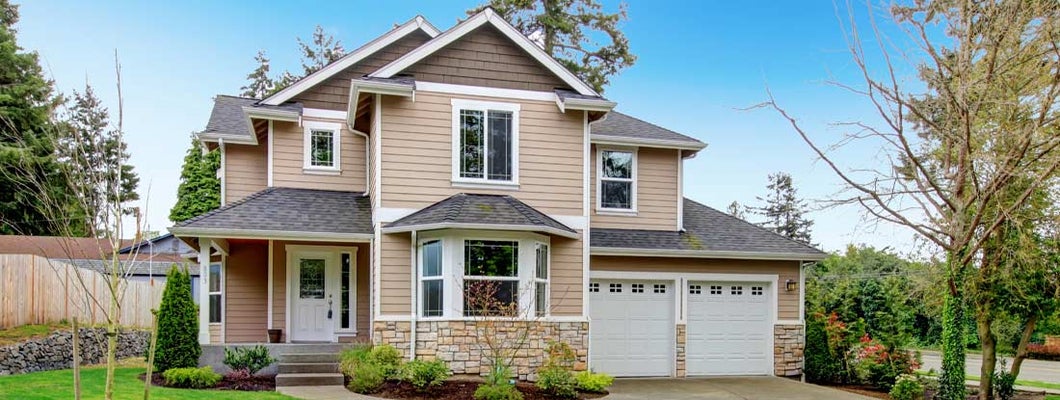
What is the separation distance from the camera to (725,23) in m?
18.9

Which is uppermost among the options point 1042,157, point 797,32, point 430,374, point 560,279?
point 797,32

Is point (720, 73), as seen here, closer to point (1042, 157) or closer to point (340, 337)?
point (1042, 157)

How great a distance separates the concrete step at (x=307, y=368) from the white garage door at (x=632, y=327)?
15.8 feet

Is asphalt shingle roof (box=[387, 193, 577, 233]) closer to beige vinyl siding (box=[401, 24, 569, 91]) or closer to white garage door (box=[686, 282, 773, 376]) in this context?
beige vinyl siding (box=[401, 24, 569, 91])

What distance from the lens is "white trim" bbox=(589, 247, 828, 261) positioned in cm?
1380

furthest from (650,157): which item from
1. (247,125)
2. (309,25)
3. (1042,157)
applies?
(309,25)

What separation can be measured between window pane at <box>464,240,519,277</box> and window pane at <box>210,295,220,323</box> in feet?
19.8

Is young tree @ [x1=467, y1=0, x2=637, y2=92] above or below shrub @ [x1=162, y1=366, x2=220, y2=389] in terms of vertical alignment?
above

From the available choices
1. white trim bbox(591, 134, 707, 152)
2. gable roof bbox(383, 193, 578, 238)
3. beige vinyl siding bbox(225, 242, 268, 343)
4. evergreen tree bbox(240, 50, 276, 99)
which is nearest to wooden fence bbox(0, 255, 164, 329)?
beige vinyl siding bbox(225, 242, 268, 343)

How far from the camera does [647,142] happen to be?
49.3 feet

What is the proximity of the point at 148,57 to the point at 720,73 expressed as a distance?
45.0ft

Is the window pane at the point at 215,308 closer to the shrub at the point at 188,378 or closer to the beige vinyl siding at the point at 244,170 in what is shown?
the beige vinyl siding at the point at 244,170

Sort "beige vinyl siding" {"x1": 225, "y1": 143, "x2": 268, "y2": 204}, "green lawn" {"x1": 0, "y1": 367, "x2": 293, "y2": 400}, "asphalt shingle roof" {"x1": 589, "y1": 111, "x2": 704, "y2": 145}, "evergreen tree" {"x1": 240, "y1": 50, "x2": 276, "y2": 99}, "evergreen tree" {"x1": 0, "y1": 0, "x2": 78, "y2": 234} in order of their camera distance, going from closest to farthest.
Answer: "green lawn" {"x1": 0, "y1": 367, "x2": 293, "y2": 400} → "beige vinyl siding" {"x1": 225, "y1": 143, "x2": 268, "y2": 204} → "asphalt shingle roof" {"x1": 589, "y1": 111, "x2": 704, "y2": 145} → "evergreen tree" {"x1": 0, "y1": 0, "x2": 78, "y2": 234} → "evergreen tree" {"x1": 240, "y1": 50, "x2": 276, "y2": 99}

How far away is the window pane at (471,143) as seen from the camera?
41.6ft
